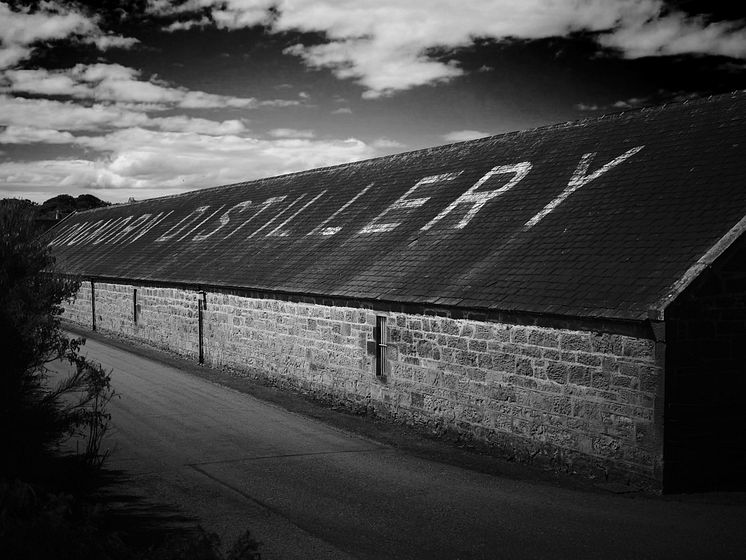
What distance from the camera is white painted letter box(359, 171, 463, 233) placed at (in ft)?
60.3

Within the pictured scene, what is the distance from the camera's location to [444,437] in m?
13.1

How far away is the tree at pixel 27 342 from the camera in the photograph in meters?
8.08

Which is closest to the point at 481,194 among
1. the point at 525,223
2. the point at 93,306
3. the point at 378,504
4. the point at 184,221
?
the point at 525,223

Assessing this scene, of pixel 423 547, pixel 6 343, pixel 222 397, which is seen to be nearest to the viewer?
pixel 423 547

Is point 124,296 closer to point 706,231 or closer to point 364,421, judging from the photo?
point 364,421

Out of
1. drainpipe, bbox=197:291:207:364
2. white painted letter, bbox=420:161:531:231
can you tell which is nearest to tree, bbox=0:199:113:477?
white painted letter, bbox=420:161:531:231

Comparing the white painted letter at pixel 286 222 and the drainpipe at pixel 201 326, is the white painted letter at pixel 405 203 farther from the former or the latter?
the drainpipe at pixel 201 326

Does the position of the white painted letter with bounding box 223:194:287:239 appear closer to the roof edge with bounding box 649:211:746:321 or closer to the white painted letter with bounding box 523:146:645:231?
the white painted letter with bounding box 523:146:645:231

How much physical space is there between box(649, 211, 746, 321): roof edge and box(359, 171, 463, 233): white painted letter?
9.23m

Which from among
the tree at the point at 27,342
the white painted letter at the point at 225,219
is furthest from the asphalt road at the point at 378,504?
the white painted letter at the point at 225,219

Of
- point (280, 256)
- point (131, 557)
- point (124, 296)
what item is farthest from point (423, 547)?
point (124, 296)

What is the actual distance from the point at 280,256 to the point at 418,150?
5951 millimetres

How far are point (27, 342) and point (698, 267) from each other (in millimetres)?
9399

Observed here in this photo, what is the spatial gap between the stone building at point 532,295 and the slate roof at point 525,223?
5 centimetres
